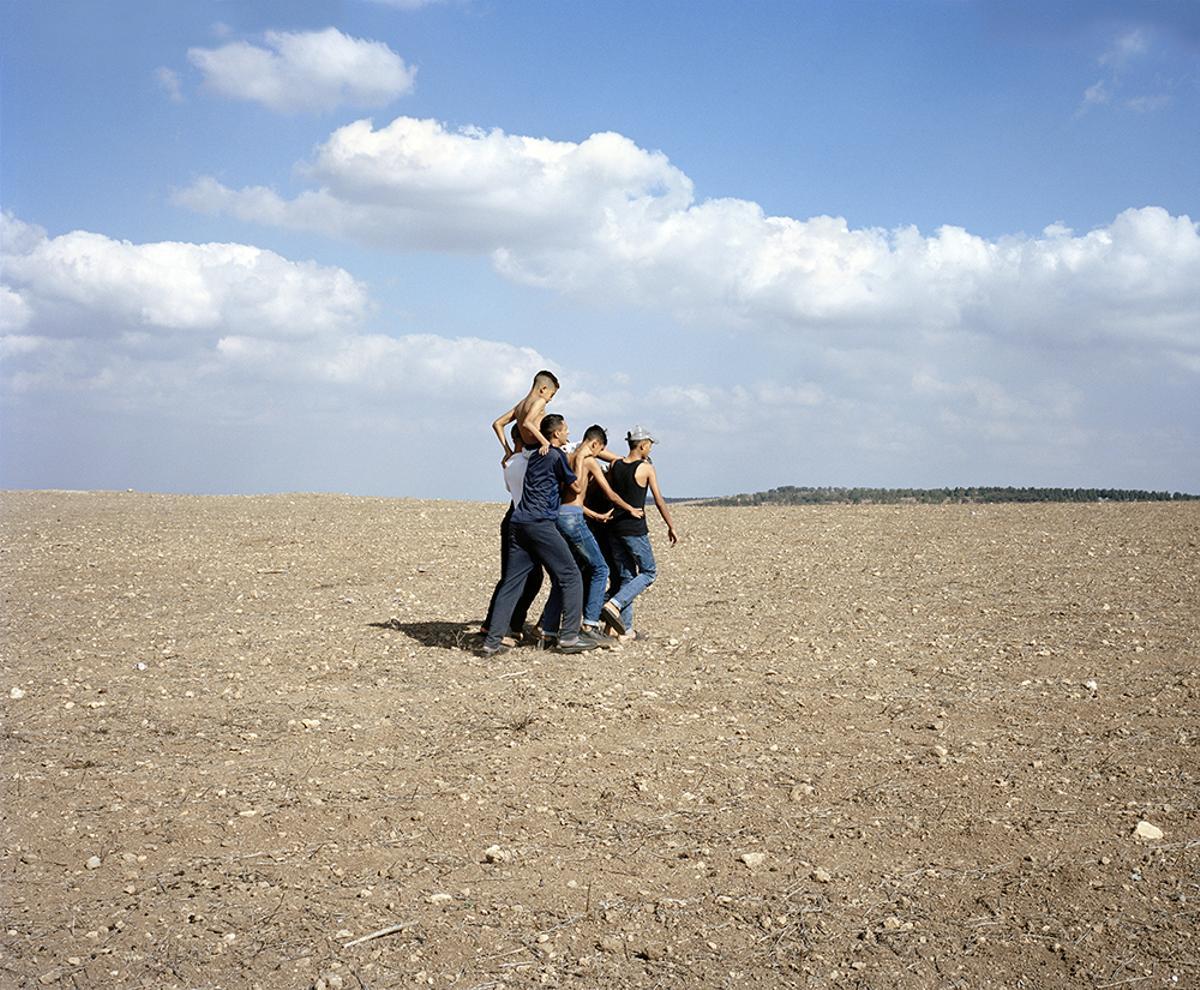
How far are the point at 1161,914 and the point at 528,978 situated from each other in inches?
117

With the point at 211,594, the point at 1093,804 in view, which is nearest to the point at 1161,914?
the point at 1093,804

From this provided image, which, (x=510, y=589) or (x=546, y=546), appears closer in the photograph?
(x=546, y=546)

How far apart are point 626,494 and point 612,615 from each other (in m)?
1.24

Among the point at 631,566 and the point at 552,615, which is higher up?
the point at 631,566

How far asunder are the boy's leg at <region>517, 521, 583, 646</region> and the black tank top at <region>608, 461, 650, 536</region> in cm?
82

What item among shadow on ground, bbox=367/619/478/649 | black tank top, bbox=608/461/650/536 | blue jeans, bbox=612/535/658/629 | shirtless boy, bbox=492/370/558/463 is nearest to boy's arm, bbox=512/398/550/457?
shirtless boy, bbox=492/370/558/463

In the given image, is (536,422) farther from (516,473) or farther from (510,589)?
(510,589)

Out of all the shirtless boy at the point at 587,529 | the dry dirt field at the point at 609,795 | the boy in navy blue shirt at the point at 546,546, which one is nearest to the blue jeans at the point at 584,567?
the shirtless boy at the point at 587,529

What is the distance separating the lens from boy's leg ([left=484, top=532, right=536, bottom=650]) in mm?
10828

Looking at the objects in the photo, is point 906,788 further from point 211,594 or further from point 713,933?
point 211,594

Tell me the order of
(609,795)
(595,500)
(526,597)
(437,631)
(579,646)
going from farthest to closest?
(437,631) → (595,500) → (526,597) → (579,646) → (609,795)

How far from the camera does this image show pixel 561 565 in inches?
424

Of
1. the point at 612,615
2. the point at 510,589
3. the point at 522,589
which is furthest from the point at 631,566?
the point at 510,589

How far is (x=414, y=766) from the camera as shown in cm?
770
